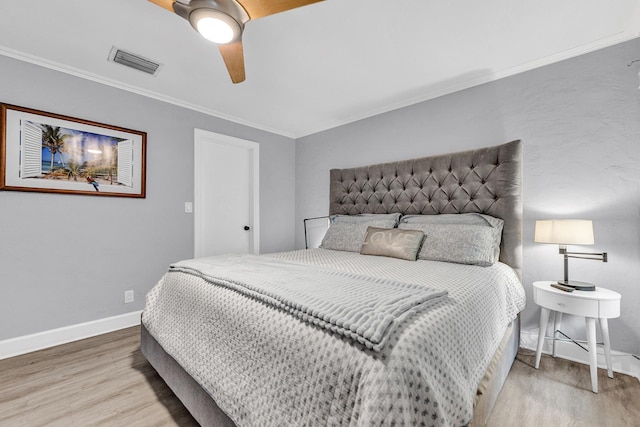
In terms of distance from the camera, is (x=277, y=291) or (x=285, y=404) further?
(x=277, y=291)

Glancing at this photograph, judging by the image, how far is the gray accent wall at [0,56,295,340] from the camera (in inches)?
82.8

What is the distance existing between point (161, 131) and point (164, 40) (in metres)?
1.11

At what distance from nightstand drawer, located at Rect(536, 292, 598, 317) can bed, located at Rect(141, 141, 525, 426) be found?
6.0 inches

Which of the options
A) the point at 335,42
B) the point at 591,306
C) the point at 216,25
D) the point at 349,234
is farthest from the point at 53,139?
the point at 591,306

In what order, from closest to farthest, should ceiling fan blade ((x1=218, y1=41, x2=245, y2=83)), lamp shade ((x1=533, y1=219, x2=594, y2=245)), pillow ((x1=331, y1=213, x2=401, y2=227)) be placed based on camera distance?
ceiling fan blade ((x1=218, y1=41, x2=245, y2=83)) < lamp shade ((x1=533, y1=219, x2=594, y2=245)) < pillow ((x1=331, y1=213, x2=401, y2=227))

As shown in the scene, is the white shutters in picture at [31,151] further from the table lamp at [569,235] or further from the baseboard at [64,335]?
the table lamp at [569,235]

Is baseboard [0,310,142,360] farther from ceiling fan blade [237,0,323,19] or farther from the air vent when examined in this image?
ceiling fan blade [237,0,323,19]

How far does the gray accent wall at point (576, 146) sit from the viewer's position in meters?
1.83

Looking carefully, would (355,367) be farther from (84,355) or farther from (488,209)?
(84,355)

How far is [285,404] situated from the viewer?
844 mm

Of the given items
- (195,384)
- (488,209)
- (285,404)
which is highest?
(488,209)

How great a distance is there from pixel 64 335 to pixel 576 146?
4.22m

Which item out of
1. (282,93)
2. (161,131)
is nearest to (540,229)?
(282,93)

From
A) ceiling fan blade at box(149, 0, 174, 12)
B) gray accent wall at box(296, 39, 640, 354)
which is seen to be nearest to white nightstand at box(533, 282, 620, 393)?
gray accent wall at box(296, 39, 640, 354)
